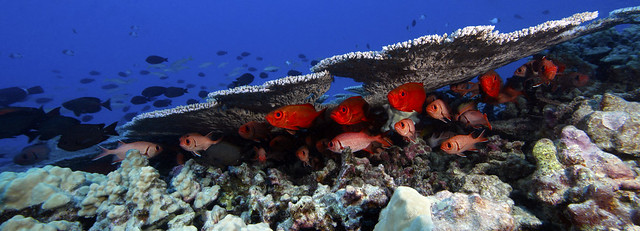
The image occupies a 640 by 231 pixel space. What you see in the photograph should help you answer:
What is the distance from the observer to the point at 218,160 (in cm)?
322

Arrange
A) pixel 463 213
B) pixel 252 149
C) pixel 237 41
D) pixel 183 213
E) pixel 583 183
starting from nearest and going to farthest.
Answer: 1. pixel 463 213
2. pixel 583 183
3. pixel 183 213
4. pixel 252 149
5. pixel 237 41

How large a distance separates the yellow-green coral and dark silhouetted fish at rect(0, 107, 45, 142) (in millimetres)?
7198

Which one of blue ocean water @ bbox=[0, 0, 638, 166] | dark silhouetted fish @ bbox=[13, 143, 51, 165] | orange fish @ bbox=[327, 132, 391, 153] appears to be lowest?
orange fish @ bbox=[327, 132, 391, 153]

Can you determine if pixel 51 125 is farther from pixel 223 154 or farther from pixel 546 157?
pixel 546 157

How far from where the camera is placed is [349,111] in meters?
2.40

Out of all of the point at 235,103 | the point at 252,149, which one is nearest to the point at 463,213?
the point at 235,103

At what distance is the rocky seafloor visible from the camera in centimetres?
166

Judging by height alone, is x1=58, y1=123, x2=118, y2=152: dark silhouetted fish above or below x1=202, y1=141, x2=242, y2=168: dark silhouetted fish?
above

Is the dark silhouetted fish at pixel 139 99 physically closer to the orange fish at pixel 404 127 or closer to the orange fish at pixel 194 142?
the orange fish at pixel 194 142

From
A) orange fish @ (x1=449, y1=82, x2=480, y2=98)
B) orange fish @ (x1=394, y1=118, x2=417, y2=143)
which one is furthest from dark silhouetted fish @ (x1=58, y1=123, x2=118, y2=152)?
orange fish @ (x1=449, y1=82, x2=480, y2=98)

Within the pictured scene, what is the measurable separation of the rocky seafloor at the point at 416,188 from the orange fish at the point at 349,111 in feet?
1.29

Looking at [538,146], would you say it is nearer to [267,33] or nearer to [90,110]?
[90,110]

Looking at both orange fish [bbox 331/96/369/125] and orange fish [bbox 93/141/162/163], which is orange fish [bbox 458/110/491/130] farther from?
orange fish [bbox 93/141/162/163]

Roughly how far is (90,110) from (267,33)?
137 metres
